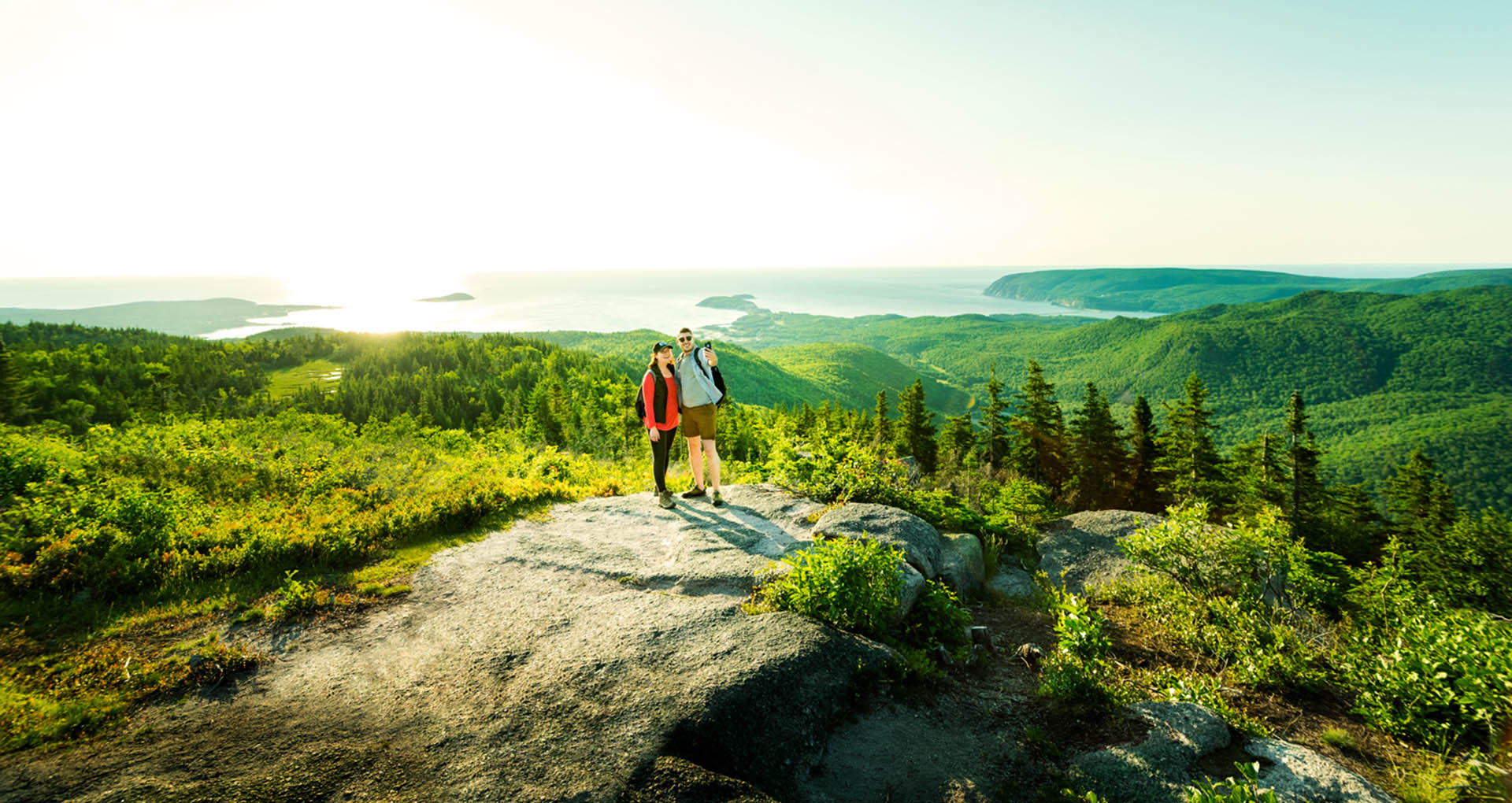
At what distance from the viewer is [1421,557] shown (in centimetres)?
2905

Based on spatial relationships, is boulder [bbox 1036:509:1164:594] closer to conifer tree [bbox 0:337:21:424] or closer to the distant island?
conifer tree [bbox 0:337:21:424]

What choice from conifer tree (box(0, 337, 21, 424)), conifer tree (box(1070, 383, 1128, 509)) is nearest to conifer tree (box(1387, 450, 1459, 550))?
conifer tree (box(1070, 383, 1128, 509))

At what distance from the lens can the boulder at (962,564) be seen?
7.52m

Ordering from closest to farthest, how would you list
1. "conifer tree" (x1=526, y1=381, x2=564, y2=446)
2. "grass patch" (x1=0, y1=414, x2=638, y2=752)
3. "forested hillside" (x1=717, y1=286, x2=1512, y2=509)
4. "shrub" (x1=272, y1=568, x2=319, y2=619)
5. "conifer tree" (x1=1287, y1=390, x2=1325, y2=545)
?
1. "grass patch" (x1=0, y1=414, x2=638, y2=752)
2. "shrub" (x1=272, y1=568, x2=319, y2=619)
3. "conifer tree" (x1=1287, y1=390, x2=1325, y2=545)
4. "conifer tree" (x1=526, y1=381, x2=564, y2=446)
5. "forested hillside" (x1=717, y1=286, x2=1512, y2=509)

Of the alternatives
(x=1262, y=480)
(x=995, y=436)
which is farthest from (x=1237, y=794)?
(x=995, y=436)

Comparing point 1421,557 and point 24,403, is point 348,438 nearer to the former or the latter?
point 24,403

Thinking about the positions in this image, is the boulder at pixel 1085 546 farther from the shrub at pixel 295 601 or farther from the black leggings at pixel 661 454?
the shrub at pixel 295 601

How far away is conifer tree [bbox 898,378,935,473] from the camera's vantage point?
159ft

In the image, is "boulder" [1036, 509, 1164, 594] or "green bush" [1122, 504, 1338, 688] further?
"boulder" [1036, 509, 1164, 594]

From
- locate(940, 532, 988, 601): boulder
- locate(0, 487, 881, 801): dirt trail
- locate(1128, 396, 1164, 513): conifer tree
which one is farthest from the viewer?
locate(1128, 396, 1164, 513): conifer tree

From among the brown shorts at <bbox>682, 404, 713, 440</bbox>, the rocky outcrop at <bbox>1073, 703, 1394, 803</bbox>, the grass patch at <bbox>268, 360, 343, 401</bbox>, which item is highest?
the brown shorts at <bbox>682, 404, 713, 440</bbox>

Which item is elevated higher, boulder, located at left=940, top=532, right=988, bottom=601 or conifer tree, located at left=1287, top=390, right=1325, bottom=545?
boulder, located at left=940, top=532, right=988, bottom=601

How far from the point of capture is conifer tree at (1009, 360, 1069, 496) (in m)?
40.9

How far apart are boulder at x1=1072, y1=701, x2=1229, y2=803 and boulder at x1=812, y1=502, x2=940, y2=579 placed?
2871 millimetres
